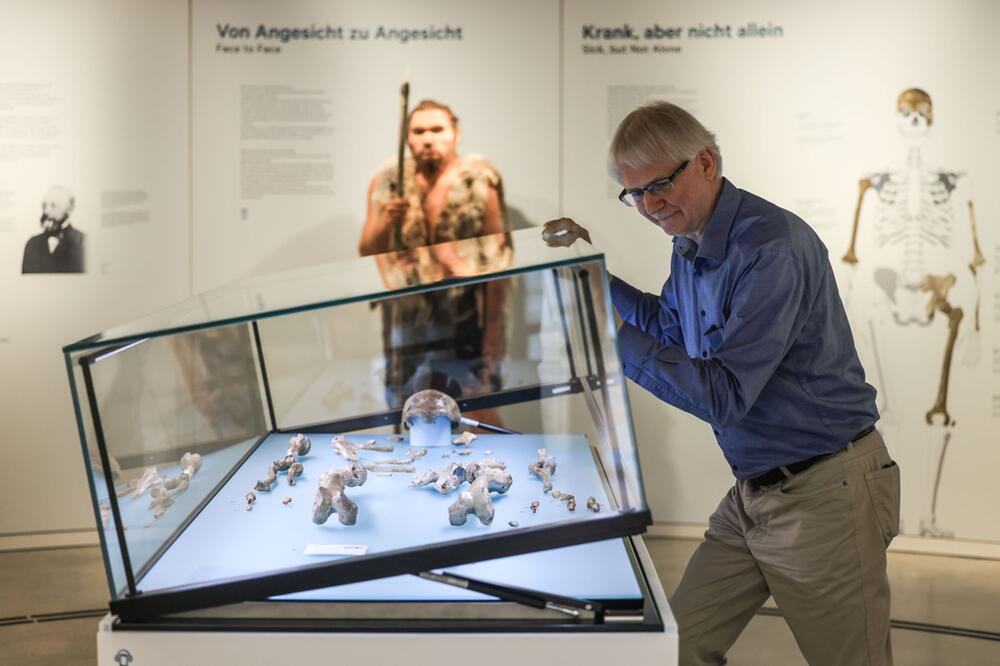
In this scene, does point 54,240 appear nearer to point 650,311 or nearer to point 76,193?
point 76,193

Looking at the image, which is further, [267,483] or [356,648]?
[267,483]

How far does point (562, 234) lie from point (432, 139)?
2.75 metres

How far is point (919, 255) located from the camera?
4.65m

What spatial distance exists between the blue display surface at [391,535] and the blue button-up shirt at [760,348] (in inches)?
11.2

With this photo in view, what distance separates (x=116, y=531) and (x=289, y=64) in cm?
358

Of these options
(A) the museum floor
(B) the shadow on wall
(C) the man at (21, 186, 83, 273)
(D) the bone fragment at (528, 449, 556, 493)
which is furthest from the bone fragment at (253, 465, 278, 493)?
(C) the man at (21, 186, 83, 273)

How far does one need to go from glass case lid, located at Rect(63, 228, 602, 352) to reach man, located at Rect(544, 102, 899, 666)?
0.21 meters

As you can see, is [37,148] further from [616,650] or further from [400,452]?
[616,650]

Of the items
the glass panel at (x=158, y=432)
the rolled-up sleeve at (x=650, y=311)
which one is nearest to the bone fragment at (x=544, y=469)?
the rolled-up sleeve at (x=650, y=311)

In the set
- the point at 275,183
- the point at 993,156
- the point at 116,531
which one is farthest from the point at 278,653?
the point at 993,156

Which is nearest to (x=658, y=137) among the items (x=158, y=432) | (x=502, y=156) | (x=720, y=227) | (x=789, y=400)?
(x=720, y=227)

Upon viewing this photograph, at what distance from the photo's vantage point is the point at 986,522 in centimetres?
467

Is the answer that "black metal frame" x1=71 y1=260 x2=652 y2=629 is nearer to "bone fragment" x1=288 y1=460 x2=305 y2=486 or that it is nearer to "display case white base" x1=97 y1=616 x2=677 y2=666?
"display case white base" x1=97 y1=616 x2=677 y2=666

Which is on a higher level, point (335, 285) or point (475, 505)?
point (335, 285)
